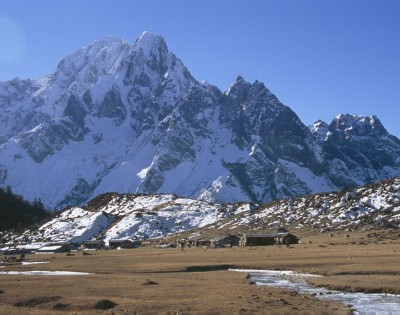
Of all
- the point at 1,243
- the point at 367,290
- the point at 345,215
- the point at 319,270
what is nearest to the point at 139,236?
the point at 1,243

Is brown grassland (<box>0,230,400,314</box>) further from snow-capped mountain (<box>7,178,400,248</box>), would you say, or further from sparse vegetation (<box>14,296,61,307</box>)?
snow-capped mountain (<box>7,178,400,248</box>)

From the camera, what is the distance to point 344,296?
41.0 meters

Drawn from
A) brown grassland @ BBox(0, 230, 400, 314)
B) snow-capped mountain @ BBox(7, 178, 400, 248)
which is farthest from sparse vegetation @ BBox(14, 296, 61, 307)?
snow-capped mountain @ BBox(7, 178, 400, 248)

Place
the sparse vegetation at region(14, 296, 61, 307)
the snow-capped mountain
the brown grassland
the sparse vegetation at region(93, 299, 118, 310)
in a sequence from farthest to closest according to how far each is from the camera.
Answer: the snow-capped mountain < the sparse vegetation at region(14, 296, 61, 307) < the sparse vegetation at region(93, 299, 118, 310) < the brown grassland

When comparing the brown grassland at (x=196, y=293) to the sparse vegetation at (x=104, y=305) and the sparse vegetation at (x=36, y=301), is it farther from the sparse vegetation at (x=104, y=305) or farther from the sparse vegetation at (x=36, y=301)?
the sparse vegetation at (x=104, y=305)

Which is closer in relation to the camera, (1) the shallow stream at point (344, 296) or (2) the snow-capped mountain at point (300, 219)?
(1) the shallow stream at point (344, 296)

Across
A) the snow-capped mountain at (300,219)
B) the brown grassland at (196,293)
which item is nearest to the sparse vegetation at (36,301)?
the brown grassland at (196,293)

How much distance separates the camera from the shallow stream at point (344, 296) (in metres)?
34.9

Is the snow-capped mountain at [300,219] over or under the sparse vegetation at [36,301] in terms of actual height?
over

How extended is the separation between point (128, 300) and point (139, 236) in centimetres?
15185

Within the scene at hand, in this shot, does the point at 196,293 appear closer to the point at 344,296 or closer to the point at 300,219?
the point at 344,296

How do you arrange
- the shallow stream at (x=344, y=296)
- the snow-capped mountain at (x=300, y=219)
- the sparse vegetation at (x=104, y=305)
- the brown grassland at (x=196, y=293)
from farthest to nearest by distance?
the snow-capped mountain at (x=300, y=219) < the shallow stream at (x=344, y=296) < the sparse vegetation at (x=104, y=305) < the brown grassland at (x=196, y=293)

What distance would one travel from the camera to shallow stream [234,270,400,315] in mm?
34875

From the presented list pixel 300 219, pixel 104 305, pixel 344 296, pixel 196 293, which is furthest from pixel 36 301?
pixel 300 219
